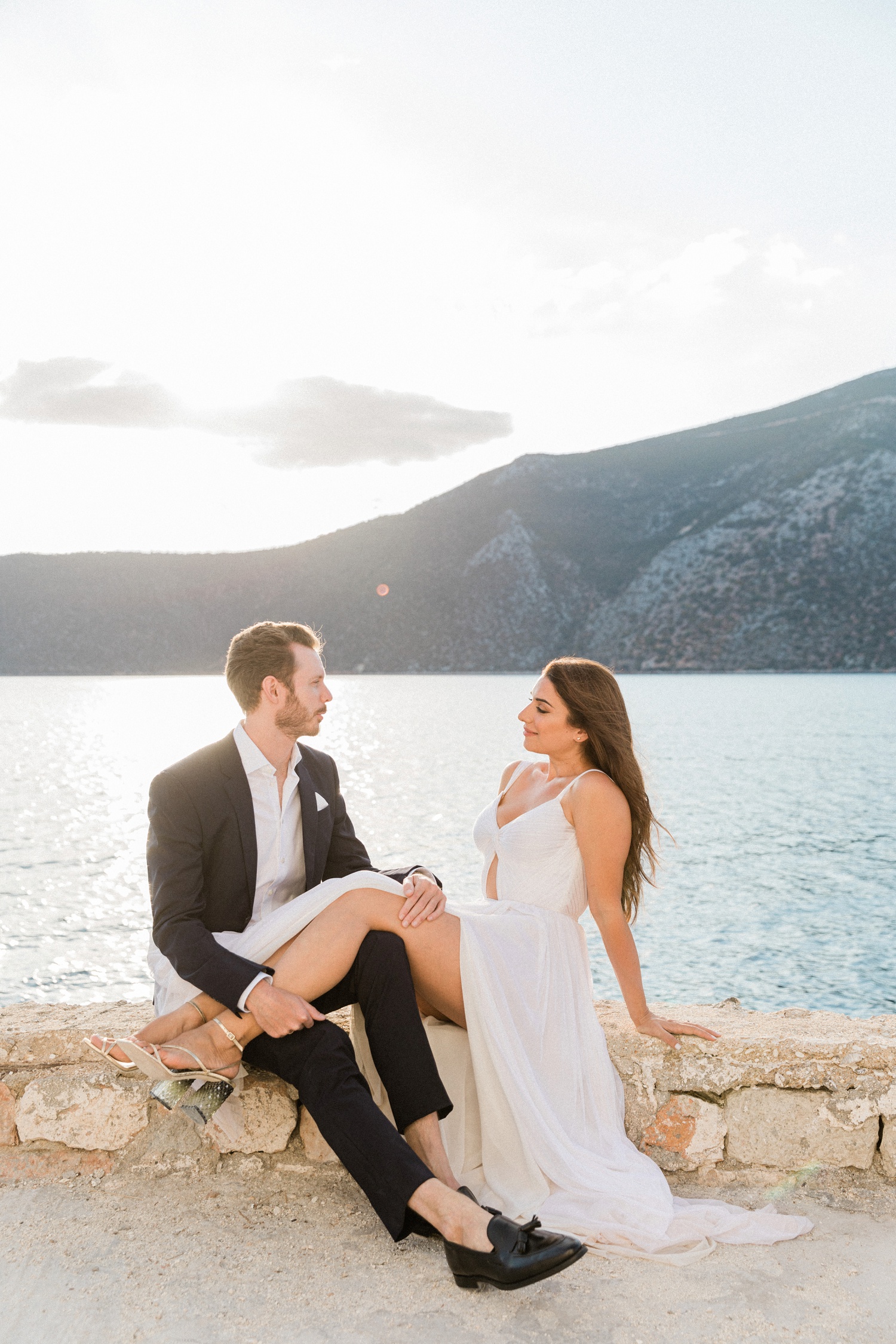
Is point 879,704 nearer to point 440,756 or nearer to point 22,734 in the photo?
point 440,756

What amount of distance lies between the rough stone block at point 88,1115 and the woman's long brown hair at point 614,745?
5.08ft

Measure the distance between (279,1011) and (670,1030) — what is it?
1210mm

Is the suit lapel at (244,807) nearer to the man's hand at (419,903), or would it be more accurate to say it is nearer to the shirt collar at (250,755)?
the shirt collar at (250,755)

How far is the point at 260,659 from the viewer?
2.97m

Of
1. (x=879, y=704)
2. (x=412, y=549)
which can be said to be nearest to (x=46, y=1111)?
(x=879, y=704)

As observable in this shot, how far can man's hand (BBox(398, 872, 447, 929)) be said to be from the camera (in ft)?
8.61

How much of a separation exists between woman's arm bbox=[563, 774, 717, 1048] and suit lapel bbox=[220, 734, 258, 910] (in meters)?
0.95

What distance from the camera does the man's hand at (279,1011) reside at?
247 centimetres

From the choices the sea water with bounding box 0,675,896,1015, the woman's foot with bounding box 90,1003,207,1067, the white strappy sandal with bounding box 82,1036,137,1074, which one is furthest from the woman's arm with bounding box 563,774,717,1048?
the white strappy sandal with bounding box 82,1036,137,1074

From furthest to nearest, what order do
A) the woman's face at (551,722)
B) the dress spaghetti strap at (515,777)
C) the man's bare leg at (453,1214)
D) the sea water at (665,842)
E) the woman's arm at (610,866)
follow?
the sea water at (665,842) < the dress spaghetti strap at (515,777) < the woman's face at (551,722) < the woman's arm at (610,866) < the man's bare leg at (453,1214)

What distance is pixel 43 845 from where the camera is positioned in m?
20.3

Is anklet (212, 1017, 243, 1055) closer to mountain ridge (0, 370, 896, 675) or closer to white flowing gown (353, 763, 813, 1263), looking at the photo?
white flowing gown (353, 763, 813, 1263)

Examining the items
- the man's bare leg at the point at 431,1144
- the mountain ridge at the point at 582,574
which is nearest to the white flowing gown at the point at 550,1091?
the man's bare leg at the point at 431,1144

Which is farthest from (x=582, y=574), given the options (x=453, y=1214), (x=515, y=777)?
(x=453, y=1214)
